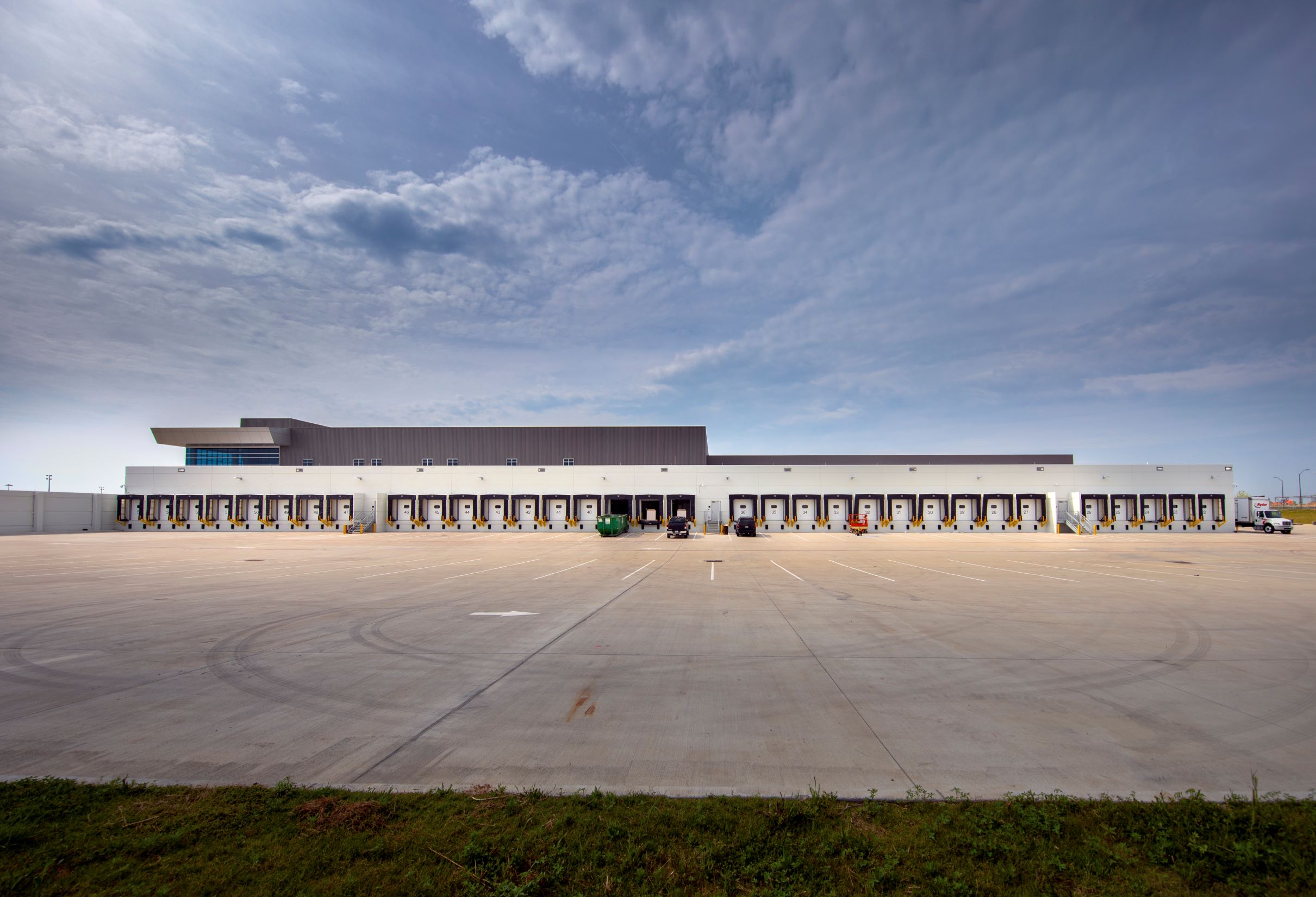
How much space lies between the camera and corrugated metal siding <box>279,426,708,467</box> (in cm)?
6244

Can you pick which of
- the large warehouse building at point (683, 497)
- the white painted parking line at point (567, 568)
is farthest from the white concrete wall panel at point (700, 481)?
the white painted parking line at point (567, 568)

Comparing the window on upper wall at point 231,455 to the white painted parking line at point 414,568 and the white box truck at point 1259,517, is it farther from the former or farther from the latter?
the white box truck at point 1259,517

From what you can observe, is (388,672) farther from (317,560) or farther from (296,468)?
(296,468)

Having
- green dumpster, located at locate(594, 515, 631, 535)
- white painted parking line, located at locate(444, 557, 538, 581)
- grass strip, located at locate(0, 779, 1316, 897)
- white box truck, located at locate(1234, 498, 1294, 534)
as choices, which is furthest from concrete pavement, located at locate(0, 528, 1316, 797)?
white box truck, located at locate(1234, 498, 1294, 534)

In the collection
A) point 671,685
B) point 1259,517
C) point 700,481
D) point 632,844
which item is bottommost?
point 1259,517

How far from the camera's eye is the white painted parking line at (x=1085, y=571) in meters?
19.0

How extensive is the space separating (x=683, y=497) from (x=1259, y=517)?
52.2 metres

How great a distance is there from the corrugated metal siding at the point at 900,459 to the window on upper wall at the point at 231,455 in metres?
49.2

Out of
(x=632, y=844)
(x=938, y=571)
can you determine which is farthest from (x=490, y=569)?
(x=632, y=844)

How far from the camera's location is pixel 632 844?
4137 millimetres

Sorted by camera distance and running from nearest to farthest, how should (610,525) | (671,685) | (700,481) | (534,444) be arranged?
(671,685)
(610,525)
(700,481)
(534,444)

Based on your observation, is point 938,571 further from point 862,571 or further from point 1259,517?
point 1259,517


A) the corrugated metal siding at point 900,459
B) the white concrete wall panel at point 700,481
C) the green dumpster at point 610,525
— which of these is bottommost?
the green dumpster at point 610,525

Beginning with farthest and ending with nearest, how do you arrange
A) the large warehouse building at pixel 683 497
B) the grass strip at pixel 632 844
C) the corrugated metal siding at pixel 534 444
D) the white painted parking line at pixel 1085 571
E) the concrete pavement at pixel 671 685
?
1. the corrugated metal siding at pixel 534 444
2. the large warehouse building at pixel 683 497
3. the white painted parking line at pixel 1085 571
4. the concrete pavement at pixel 671 685
5. the grass strip at pixel 632 844
